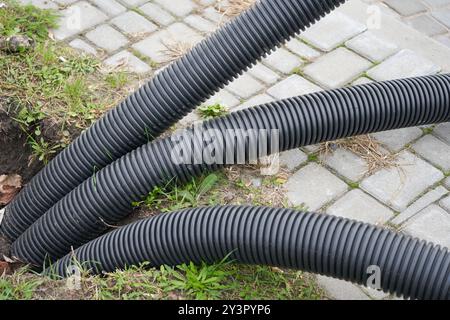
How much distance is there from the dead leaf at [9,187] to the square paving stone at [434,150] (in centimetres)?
236

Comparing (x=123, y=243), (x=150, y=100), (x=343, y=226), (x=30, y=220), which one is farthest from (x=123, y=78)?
(x=343, y=226)

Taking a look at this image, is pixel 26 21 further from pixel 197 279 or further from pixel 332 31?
pixel 197 279

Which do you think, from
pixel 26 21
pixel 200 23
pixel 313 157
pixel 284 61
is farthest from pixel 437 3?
pixel 26 21

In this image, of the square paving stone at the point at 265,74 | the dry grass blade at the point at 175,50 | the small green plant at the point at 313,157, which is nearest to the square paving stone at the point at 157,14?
the dry grass blade at the point at 175,50

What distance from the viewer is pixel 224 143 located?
12.1 feet

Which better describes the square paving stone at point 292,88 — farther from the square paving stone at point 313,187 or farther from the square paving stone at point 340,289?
the square paving stone at point 340,289

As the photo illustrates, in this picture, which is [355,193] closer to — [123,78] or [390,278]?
[390,278]

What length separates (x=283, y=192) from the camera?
3.81 meters

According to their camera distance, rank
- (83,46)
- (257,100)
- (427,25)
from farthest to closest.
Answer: (427,25) → (83,46) → (257,100)

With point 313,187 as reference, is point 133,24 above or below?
above

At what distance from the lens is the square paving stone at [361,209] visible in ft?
→ 12.2

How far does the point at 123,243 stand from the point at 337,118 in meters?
1.27

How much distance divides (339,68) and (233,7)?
91 cm

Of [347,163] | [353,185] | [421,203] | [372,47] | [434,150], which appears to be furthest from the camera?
[372,47]
